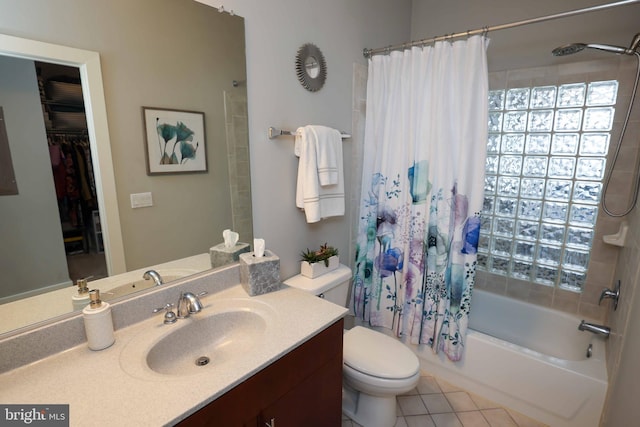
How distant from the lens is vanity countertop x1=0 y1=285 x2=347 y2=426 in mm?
727

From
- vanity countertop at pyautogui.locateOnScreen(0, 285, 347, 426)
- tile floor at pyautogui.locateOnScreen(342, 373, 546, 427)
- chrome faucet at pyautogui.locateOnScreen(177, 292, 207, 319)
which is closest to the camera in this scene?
vanity countertop at pyautogui.locateOnScreen(0, 285, 347, 426)

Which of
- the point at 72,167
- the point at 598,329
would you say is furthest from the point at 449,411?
the point at 72,167

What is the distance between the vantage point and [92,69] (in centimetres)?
99

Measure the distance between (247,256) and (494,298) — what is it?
1939 mm

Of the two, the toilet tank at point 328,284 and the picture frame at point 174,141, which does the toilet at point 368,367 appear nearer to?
the toilet tank at point 328,284

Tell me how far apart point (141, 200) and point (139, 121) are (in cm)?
29

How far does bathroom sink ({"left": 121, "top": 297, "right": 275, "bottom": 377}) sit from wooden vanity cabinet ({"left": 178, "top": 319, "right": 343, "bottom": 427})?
0.10 metres

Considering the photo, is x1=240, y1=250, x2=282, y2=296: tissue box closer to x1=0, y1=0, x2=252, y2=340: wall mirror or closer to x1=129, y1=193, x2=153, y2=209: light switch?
x1=0, y1=0, x2=252, y2=340: wall mirror

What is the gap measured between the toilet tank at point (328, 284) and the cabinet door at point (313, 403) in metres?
0.44

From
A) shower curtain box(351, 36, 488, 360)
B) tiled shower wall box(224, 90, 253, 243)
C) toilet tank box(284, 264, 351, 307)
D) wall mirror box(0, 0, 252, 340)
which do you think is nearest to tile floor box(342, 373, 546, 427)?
shower curtain box(351, 36, 488, 360)

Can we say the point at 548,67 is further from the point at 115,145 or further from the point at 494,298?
→ the point at 115,145

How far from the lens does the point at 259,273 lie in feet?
4.42

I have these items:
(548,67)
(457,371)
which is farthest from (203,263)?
(548,67)

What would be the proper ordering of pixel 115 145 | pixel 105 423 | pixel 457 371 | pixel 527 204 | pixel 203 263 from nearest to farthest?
pixel 105 423 < pixel 115 145 < pixel 203 263 < pixel 457 371 < pixel 527 204
